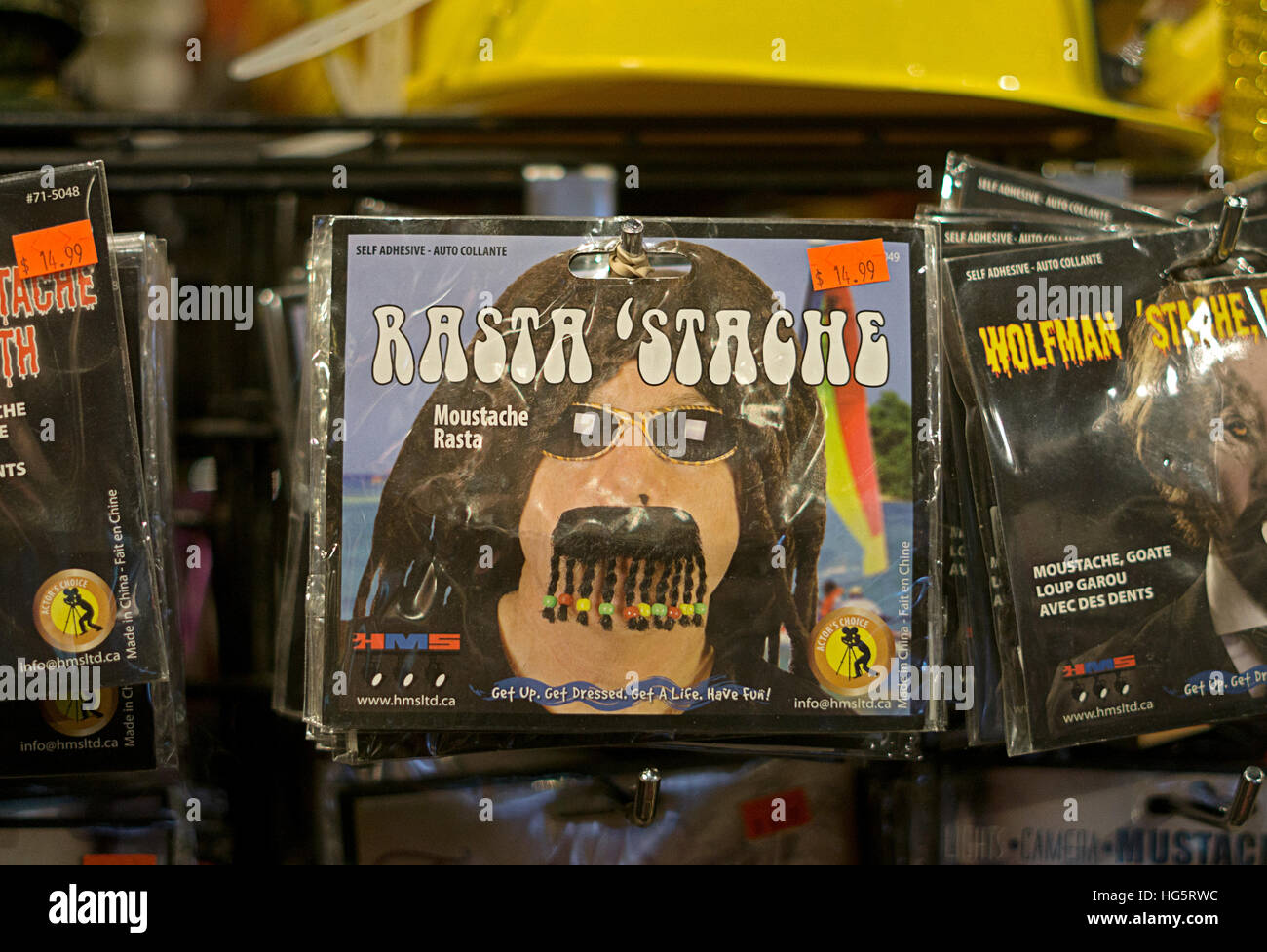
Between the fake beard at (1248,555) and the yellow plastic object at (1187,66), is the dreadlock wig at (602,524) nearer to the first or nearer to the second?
the fake beard at (1248,555)

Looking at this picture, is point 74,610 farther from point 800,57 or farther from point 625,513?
point 800,57

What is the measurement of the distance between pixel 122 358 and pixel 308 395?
0.39 ft

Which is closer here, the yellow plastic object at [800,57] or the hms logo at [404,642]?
the hms logo at [404,642]

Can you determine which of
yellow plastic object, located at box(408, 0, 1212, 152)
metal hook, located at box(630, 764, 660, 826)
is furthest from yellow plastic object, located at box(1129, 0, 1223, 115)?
metal hook, located at box(630, 764, 660, 826)

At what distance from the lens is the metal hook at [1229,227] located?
614 millimetres

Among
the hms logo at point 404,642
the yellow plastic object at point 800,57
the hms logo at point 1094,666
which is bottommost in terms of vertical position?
the hms logo at point 1094,666

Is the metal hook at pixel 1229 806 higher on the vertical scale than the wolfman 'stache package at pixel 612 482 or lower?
lower

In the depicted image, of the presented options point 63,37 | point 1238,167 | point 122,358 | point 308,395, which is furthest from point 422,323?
point 1238,167

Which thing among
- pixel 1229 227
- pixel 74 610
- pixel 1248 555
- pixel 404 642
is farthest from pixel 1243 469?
pixel 74 610

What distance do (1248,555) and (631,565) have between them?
406 millimetres

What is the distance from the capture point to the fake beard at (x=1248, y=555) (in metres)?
0.61

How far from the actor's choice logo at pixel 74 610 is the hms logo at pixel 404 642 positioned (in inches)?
6.2

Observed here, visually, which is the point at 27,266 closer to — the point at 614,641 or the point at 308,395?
the point at 308,395

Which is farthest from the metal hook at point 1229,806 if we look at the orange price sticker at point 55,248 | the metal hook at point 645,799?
the orange price sticker at point 55,248
